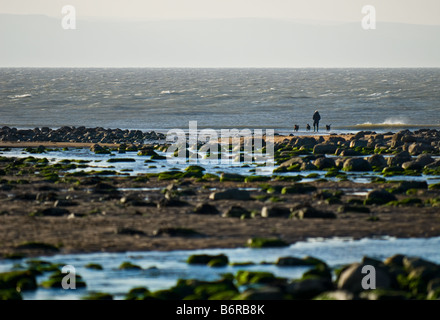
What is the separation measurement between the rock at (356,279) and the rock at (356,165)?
19.2 meters

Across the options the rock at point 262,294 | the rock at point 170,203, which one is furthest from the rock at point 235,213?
the rock at point 262,294

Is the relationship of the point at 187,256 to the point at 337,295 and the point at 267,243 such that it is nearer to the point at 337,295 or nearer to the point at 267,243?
the point at 267,243

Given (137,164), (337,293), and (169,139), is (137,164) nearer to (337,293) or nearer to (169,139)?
(169,139)

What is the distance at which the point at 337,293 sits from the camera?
40.4ft

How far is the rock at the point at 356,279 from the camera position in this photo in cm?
1269

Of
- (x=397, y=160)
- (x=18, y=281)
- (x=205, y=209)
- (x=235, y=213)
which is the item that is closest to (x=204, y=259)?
(x=18, y=281)

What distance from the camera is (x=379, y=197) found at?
2273cm

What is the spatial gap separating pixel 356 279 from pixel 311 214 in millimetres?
7140

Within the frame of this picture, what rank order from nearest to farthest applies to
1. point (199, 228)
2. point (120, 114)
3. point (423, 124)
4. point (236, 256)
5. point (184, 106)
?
point (236, 256), point (199, 228), point (423, 124), point (120, 114), point (184, 106)

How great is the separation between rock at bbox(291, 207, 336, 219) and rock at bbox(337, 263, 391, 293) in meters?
6.62

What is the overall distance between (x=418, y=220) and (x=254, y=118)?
60386mm

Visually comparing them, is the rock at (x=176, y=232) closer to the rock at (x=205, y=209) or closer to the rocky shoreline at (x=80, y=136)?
the rock at (x=205, y=209)

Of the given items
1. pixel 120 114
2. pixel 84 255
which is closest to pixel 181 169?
pixel 84 255
